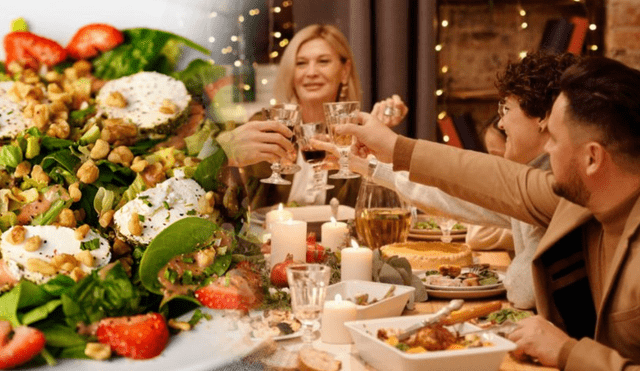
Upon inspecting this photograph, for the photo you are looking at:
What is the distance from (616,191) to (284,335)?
0.60 meters

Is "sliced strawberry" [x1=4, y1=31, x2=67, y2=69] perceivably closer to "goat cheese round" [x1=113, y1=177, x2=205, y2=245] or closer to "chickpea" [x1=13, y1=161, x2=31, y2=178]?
"chickpea" [x1=13, y1=161, x2=31, y2=178]

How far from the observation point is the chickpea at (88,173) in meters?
1.07

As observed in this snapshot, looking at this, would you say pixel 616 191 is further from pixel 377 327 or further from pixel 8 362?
pixel 8 362

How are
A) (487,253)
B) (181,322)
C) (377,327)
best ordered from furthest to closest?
1. (487,253)
2. (377,327)
3. (181,322)

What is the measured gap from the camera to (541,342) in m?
1.12

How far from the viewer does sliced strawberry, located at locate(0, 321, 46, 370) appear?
84 cm

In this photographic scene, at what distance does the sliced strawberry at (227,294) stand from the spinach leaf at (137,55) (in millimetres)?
337

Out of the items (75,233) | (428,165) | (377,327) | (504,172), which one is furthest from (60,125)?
(504,172)

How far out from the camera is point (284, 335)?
1111 mm

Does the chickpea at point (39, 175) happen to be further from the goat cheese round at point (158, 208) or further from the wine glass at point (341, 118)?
the wine glass at point (341, 118)

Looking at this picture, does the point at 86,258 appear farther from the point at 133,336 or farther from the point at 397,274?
the point at 397,274

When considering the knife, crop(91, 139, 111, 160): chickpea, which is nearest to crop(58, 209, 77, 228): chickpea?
crop(91, 139, 111, 160): chickpea

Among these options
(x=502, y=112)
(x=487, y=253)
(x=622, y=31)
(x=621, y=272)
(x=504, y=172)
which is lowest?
(x=487, y=253)

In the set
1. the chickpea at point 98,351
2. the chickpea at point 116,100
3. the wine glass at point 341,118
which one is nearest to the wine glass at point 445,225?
the wine glass at point 341,118
